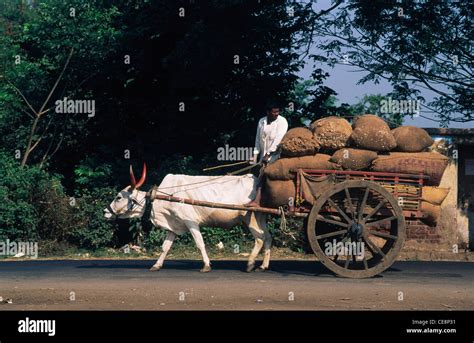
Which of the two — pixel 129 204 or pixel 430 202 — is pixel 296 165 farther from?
pixel 129 204

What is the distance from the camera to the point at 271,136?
1446 cm

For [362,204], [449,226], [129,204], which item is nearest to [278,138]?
[362,204]

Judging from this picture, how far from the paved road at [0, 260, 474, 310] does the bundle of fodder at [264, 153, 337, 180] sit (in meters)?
1.64

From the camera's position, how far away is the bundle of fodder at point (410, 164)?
13500 millimetres

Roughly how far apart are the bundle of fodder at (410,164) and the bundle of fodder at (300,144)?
1.02 meters

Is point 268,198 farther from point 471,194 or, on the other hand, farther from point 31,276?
point 471,194

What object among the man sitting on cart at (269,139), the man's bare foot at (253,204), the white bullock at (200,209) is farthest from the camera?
the white bullock at (200,209)

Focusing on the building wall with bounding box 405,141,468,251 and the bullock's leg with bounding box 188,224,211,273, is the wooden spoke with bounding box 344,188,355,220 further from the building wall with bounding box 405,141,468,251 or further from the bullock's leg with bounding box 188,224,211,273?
the building wall with bounding box 405,141,468,251

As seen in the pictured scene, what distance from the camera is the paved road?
11070 millimetres

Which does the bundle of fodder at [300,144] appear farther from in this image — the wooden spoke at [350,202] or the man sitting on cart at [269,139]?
the wooden spoke at [350,202]

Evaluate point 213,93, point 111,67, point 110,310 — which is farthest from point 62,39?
point 110,310

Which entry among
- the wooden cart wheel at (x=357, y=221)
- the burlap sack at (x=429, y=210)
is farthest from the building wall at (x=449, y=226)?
the wooden cart wheel at (x=357, y=221)
